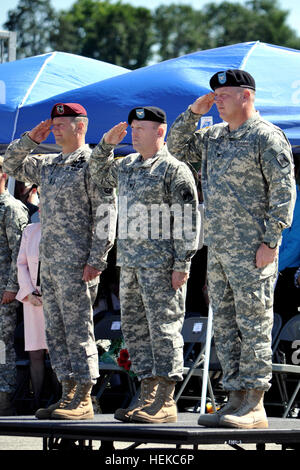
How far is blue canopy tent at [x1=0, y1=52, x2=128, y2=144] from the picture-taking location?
9000 mm

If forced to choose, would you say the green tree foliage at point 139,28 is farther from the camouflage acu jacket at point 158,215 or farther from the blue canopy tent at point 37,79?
the camouflage acu jacket at point 158,215

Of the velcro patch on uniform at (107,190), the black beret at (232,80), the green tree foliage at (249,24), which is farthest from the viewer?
the green tree foliage at (249,24)

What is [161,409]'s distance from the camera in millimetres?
5824

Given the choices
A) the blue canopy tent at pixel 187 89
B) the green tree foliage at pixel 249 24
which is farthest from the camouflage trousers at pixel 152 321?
the green tree foliage at pixel 249 24

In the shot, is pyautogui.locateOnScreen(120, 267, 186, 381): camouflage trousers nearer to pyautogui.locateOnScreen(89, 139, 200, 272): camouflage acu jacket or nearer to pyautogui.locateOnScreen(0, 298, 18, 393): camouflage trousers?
pyautogui.locateOnScreen(89, 139, 200, 272): camouflage acu jacket

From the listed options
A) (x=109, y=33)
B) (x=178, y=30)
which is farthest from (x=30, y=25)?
(x=178, y=30)

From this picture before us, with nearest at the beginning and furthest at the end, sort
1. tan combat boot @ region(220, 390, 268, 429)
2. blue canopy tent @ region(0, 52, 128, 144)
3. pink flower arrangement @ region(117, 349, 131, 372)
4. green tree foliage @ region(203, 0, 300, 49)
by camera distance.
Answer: tan combat boot @ region(220, 390, 268, 429)
pink flower arrangement @ region(117, 349, 131, 372)
blue canopy tent @ region(0, 52, 128, 144)
green tree foliage @ region(203, 0, 300, 49)

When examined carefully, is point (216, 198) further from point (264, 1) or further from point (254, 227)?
point (264, 1)

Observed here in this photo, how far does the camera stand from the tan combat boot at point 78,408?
6.11 m

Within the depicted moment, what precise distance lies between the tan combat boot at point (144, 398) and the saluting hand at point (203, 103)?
1546 millimetres

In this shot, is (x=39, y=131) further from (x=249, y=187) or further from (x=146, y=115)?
(x=249, y=187)

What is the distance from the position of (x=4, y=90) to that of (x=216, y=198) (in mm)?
4582

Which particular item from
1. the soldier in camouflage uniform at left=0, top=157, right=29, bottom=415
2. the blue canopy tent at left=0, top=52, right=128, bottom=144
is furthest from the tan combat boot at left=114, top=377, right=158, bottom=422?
the blue canopy tent at left=0, top=52, right=128, bottom=144

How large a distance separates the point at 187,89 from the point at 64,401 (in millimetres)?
2782
